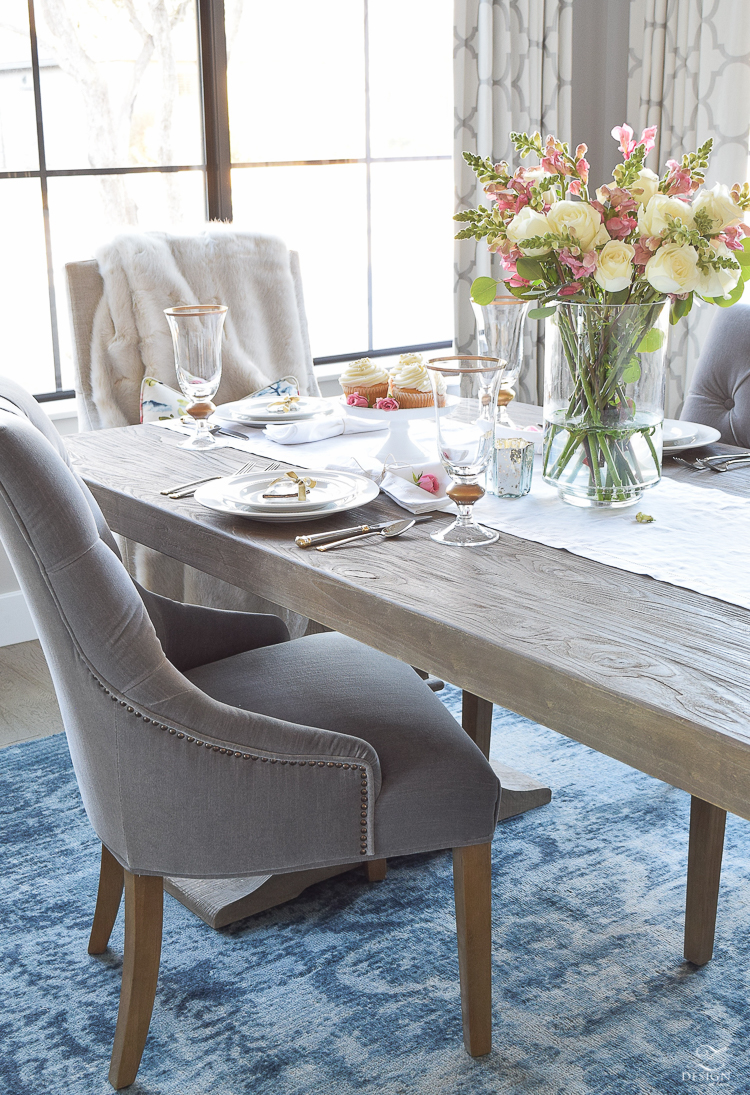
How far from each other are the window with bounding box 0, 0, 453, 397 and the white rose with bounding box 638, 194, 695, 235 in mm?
1595

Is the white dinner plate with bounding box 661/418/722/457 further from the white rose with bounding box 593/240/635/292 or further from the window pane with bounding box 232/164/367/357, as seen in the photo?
the window pane with bounding box 232/164/367/357

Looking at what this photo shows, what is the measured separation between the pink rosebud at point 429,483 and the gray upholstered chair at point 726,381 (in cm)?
94

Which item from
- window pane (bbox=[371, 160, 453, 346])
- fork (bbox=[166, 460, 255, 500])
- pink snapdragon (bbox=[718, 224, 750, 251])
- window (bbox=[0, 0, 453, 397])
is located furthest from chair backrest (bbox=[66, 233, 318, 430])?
pink snapdragon (bbox=[718, 224, 750, 251])

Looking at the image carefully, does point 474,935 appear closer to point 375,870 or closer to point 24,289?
point 375,870

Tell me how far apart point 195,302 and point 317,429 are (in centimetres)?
79

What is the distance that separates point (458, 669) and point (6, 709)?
1.76m

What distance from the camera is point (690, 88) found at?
3596 mm

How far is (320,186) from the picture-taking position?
3566 millimetres

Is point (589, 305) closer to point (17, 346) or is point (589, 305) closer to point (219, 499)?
point (219, 499)

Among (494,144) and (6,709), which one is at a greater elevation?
(494,144)

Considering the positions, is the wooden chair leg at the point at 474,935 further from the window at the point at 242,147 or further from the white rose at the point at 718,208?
the window at the point at 242,147

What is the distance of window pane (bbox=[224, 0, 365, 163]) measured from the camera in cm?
329

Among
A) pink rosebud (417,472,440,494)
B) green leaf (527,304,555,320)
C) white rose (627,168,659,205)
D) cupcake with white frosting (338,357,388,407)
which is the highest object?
white rose (627,168,659,205)

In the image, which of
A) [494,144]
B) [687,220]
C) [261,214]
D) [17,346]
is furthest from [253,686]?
[494,144]
